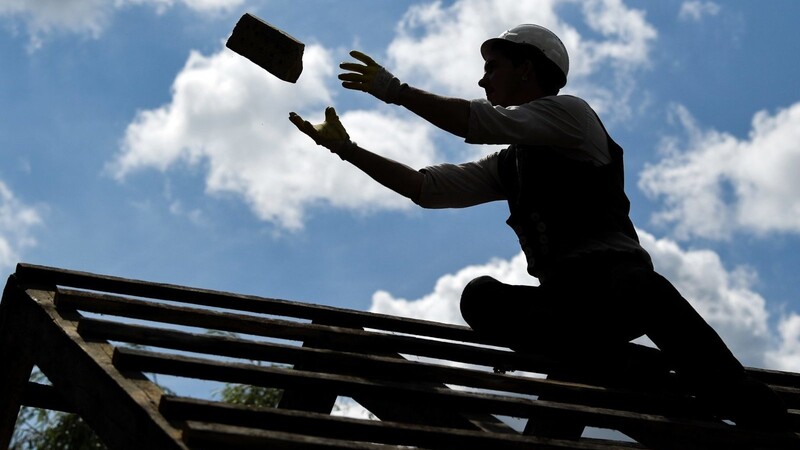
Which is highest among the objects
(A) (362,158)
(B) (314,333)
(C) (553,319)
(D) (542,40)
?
(D) (542,40)

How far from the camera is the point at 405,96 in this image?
4184mm

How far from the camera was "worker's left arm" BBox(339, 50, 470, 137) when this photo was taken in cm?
409

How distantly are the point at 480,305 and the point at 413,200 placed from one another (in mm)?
754

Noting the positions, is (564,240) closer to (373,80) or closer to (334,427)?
(373,80)

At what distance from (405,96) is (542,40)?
82cm

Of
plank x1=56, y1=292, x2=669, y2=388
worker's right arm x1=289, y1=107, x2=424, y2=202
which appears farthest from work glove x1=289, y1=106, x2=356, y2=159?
plank x1=56, y1=292, x2=669, y2=388

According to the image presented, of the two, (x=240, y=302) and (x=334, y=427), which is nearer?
(x=334, y=427)

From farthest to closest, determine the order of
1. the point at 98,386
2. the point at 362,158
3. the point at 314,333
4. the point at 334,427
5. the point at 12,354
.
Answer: the point at 362,158 → the point at 12,354 → the point at 314,333 → the point at 98,386 → the point at 334,427

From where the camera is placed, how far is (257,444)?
242 centimetres

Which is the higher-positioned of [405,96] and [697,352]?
[405,96]

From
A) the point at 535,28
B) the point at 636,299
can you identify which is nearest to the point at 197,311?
the point at 636,299

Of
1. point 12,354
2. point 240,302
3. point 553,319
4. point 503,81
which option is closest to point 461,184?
point 503,81

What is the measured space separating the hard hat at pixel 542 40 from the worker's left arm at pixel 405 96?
72cm

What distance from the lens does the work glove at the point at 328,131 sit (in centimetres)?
440
